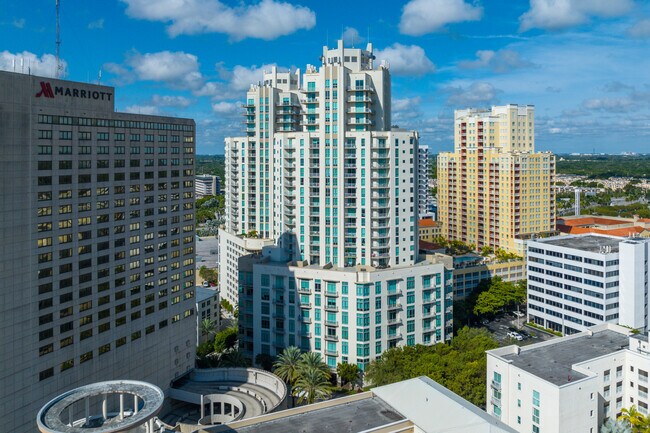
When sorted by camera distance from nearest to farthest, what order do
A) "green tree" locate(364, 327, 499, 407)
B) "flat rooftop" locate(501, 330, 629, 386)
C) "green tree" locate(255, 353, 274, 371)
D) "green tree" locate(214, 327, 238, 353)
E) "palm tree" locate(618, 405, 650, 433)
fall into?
"palm tree" locate(618, 405, 650, 433)
"flat rooftop" locate(501, 330, 629, 386)
"green tree" locate(364, 327, 499, 407)
"green tree" locate(255, 353, 274, 371)
"green tree" locate(214, 327, 238, 353)

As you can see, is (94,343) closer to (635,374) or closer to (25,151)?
(25,151)

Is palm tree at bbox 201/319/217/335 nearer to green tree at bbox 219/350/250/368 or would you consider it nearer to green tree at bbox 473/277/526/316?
green tree at bbox 219/350/250/368

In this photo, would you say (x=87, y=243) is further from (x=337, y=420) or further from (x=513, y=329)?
(x=513, y=329)

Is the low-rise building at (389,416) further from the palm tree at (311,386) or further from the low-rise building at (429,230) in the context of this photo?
the low-rise building at (429,230)

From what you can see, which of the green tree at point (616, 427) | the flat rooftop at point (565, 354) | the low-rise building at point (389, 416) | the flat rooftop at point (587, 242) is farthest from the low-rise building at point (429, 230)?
the low-rise building at point (389, 416)

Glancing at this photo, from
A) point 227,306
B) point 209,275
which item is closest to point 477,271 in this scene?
point 227,306

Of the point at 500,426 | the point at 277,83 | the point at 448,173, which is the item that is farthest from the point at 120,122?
the point at 448,173

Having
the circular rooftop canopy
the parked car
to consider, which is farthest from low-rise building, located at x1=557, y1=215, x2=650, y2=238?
the circular rooftop canopy
